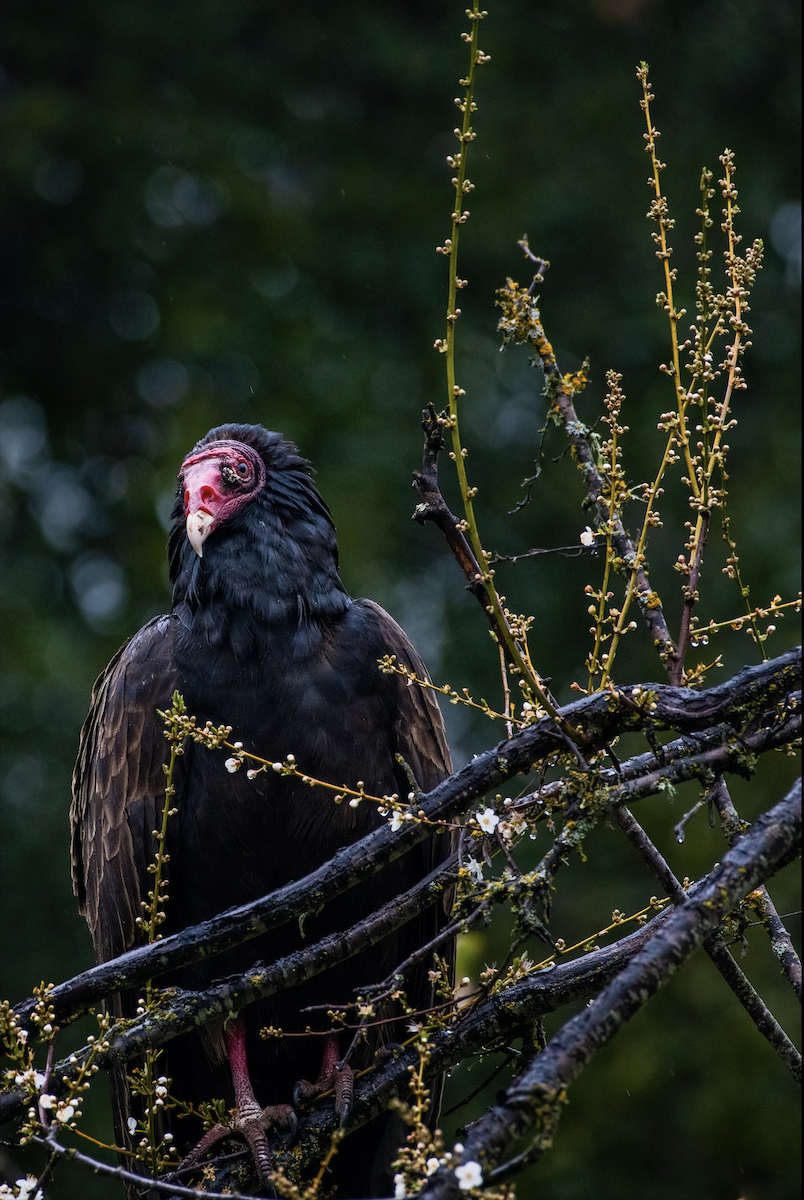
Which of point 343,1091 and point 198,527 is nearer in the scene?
point 343,1091

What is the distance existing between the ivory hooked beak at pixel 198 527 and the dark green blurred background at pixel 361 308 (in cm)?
342

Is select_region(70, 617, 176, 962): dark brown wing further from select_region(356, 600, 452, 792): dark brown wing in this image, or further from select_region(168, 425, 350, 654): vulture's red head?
select_region(356, 600, 452, 792): dark brown wing

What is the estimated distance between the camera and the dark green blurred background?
264 inches

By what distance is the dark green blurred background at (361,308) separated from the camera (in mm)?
6699

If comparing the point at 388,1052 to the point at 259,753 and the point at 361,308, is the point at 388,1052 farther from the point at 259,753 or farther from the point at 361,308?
the point at 361,308

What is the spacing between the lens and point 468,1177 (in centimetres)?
143

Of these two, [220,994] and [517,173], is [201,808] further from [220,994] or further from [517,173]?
[517,173]

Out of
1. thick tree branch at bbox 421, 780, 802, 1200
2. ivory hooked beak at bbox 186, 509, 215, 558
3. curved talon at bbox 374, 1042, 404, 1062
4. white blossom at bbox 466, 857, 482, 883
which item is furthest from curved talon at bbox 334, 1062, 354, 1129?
ivory hooked beak at bbox 186, 509, 215, 558

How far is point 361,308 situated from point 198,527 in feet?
16.5

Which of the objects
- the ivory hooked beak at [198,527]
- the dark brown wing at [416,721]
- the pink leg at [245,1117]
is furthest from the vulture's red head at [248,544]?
the pink leg at [245,1117]

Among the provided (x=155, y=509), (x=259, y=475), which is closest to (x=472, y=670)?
(x=155, y=509)

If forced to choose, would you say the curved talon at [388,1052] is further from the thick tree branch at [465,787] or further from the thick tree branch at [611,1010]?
the thick tree branch at [611,1010]

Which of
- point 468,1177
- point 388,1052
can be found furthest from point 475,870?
point 388,1052

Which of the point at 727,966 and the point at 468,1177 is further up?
the point at 727,966
